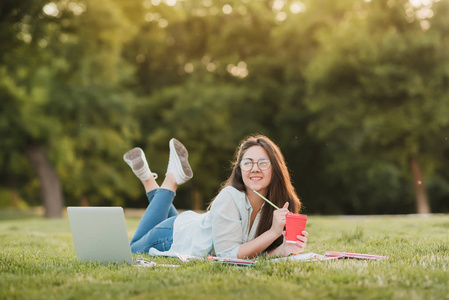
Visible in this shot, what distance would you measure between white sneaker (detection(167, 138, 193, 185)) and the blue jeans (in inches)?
10.4

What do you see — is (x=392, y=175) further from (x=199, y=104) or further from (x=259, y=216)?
(x=259, y=216)

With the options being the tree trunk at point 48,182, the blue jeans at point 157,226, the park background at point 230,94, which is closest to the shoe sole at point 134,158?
the blue jeans at point 157,226

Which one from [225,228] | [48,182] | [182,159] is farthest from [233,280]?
[48,182]

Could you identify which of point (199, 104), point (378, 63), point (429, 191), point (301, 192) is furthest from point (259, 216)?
point (429, 191)

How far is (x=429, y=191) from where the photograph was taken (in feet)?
94.6

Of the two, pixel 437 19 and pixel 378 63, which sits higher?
pixel 437 19

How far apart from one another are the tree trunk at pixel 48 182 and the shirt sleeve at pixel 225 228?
1691 cm

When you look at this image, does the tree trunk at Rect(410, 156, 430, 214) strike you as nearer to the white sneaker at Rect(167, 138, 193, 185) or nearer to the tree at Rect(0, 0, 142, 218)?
the tree at Rect(0, 0, 142, 218)

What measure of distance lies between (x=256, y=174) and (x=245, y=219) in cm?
40

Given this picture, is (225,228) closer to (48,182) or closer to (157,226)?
(157,226)

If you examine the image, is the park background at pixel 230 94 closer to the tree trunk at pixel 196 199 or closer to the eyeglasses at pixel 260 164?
the tree trunk at pixel 196 199

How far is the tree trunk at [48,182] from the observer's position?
20.3m

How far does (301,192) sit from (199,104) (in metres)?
8.36

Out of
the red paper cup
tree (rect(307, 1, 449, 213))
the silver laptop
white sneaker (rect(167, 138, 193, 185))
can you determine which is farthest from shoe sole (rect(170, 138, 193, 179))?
tree (rect(307, 1, 449, 213))
